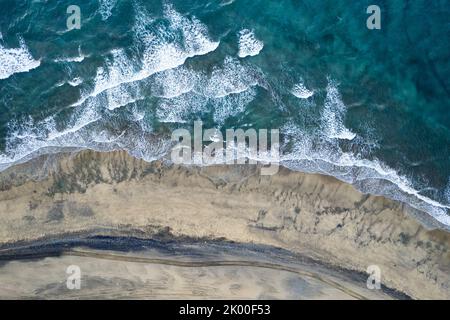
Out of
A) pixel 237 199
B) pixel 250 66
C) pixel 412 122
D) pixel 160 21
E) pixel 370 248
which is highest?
pixel 160 21

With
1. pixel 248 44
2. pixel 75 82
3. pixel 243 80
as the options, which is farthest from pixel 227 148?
pixel 75 82

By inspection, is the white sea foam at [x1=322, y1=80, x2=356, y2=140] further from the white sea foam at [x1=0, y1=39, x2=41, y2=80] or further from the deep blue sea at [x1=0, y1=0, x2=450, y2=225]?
the white sea foam at [x1=0, y1=39, x2=41, y2=80]

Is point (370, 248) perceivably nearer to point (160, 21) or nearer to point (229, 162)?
point (229, 162)

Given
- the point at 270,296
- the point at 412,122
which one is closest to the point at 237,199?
the point at 270,296

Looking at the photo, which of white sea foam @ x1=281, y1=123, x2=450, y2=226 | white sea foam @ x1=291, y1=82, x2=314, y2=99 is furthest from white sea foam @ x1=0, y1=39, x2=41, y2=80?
white sea foam @ x1=281, y1=123, x2=450, y2=226

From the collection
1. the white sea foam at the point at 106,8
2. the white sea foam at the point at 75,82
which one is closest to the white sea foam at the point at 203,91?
the white sea foam at the point at 75,82

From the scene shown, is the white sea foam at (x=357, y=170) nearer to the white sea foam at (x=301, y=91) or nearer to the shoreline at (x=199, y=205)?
the shoreline at (x=199, y=205)
